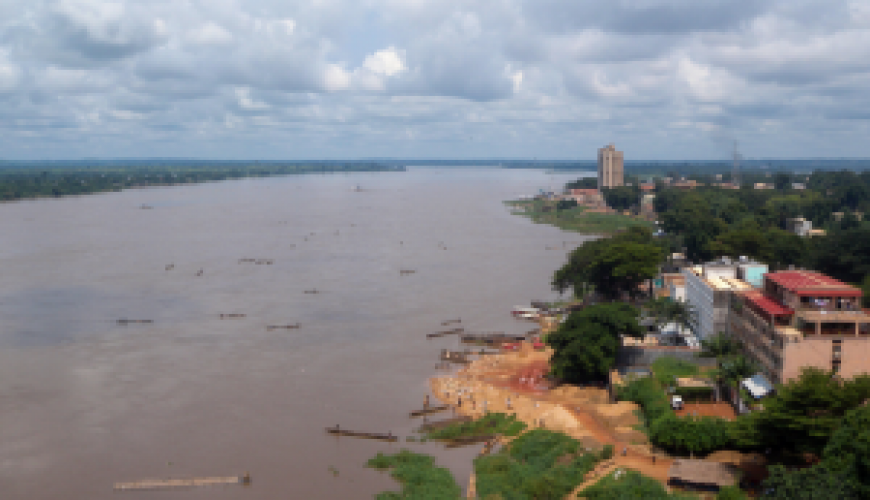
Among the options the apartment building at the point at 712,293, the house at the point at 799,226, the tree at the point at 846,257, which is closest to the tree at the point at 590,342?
the apartment building at the point at 712,293

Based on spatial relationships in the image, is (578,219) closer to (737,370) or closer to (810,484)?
(737,370)

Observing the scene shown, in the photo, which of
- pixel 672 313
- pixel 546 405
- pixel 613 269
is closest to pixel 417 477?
pixel 546 405

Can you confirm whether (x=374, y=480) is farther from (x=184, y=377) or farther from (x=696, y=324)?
(x=696, y=324)

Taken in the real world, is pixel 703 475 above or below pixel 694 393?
below

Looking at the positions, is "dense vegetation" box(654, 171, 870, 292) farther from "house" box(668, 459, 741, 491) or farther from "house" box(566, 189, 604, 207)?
"house" box(668, 459, 741, 491)

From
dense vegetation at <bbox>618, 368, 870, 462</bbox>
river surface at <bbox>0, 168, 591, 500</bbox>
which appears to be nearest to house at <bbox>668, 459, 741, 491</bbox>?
dense vegetation at <bbox>618, 368, 870, 462</bbox>

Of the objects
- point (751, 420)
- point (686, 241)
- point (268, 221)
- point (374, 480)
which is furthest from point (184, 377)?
point (268, 221)
